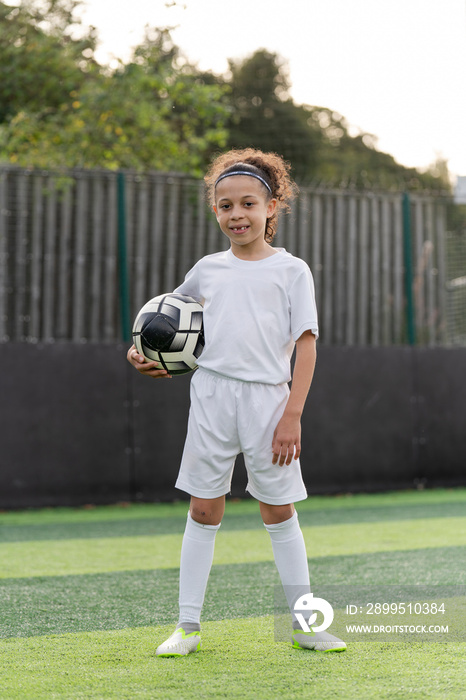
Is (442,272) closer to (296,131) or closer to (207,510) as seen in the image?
(207,510)

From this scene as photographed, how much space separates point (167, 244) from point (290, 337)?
5.56 m

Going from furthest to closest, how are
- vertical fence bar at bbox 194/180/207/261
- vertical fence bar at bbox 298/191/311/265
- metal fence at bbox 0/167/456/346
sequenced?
vertical fence bar at bbox 298/191/311/265, vertical fence bar at bbox 194/180/207/261, metal fence at bbox 0/167/456/346

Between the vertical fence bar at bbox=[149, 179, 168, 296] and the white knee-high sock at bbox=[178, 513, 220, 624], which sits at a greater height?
the vertical fence bar at bbox=[149, 179, 168, 296]

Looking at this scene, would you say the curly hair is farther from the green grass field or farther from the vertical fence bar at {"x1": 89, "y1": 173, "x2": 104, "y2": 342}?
the vertical fence bar at {"x1": 89, "y1": 173, "x2": 104, "y2": 342}

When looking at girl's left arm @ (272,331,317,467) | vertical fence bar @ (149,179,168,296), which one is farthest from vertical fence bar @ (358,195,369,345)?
girl's left arm @ (272,331,317,467)

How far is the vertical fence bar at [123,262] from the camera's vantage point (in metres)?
8.14

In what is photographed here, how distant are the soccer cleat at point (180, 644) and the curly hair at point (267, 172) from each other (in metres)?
1.46

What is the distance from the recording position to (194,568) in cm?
292

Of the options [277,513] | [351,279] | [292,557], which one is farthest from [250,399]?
[351,279]

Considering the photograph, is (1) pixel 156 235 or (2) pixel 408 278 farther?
(2) pixel 408 278

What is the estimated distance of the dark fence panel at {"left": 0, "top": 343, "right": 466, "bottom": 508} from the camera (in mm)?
7641

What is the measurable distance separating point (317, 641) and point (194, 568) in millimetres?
476

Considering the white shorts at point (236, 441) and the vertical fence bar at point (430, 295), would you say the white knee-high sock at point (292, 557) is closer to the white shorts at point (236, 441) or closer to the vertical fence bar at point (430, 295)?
the white shorts at point (236, 441)

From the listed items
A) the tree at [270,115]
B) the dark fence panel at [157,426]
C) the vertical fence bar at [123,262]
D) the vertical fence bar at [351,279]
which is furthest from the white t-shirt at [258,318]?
the tree at [270,115]
